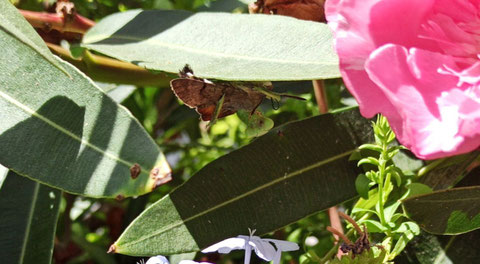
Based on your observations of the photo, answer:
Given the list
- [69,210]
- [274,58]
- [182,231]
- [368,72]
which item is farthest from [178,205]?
[69,210]

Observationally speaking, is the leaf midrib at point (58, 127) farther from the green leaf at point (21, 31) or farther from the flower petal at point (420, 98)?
the flower petal at point (420, 98)

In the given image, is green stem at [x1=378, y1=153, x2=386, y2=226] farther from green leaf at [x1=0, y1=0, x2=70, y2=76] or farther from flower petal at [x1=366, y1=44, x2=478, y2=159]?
green leaf at [x1=0, y1=0, x2=70, y2=76]

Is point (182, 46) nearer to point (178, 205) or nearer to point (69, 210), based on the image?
point (178, 205)

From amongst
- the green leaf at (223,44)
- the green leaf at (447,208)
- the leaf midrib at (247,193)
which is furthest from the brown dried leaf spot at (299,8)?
the green leaf at (447,208)

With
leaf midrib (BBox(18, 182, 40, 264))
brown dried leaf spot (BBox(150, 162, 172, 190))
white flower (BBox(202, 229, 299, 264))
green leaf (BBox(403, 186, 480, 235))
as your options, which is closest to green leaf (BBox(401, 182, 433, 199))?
green leaf (BBox(403, 186, 480, 235))

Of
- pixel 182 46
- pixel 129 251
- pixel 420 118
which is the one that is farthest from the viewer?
pixel 182 46

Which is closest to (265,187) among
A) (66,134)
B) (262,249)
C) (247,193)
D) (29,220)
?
(247,193)

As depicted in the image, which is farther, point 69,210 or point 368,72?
point 69,210
